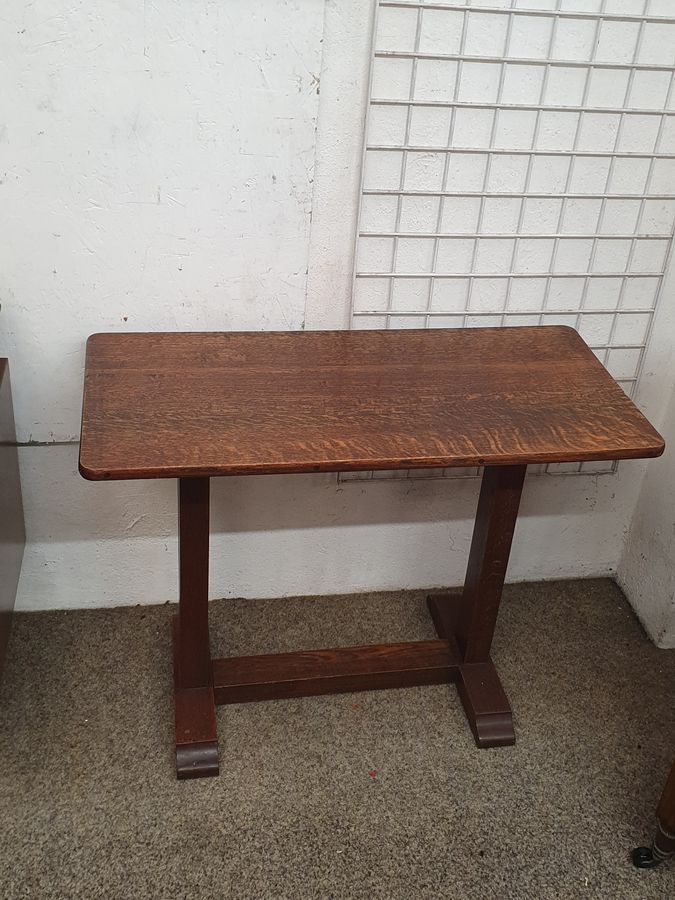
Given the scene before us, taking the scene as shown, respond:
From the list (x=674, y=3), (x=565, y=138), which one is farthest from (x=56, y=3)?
(x=674, y=3)

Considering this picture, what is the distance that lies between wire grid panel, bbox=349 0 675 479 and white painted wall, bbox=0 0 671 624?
0.07 m

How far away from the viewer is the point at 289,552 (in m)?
2.21

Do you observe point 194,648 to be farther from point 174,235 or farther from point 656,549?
point 656,549

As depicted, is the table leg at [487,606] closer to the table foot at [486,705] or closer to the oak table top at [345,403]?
the table foot at [486,705]

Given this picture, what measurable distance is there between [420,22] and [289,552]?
1.16 meters

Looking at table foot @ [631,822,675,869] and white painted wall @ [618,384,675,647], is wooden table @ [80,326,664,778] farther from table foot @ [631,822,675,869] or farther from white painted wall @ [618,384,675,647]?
white painted wall @ [618,384,675,647]

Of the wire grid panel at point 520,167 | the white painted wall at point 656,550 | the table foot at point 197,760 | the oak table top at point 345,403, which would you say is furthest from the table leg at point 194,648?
the white painted wall at point 656,550

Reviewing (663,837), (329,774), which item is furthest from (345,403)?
(663,837)

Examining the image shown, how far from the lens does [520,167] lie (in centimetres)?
184

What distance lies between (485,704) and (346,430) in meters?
0.76

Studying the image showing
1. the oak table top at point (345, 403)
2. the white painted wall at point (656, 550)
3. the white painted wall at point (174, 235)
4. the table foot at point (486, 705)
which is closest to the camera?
the oak table top at point (345, 403)

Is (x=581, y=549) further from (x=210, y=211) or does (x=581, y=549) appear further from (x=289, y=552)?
(x=210, y=211)

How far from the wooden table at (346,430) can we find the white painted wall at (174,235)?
0.45ft

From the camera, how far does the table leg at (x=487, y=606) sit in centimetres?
182
